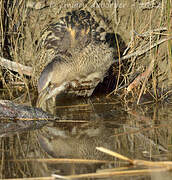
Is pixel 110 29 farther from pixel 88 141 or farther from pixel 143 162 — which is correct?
pixel 143 162

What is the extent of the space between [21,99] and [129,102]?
4.45 feet

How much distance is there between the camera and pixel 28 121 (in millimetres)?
3854

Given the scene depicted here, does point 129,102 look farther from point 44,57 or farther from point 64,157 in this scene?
point 64,157

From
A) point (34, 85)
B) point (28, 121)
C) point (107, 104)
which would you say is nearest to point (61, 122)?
point (28, 121)

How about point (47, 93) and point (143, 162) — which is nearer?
point (143, 162)

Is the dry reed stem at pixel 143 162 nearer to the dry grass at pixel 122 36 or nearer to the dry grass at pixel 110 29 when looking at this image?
the dry grass at pixel 122 36

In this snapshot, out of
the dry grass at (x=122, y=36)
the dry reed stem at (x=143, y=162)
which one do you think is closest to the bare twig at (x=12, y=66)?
the dry grass at (x=122, y=36)

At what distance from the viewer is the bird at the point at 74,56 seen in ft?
14.9

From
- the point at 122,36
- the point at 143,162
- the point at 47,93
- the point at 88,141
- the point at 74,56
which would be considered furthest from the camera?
the point at 122,36

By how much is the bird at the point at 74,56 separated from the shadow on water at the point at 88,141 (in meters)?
0.42

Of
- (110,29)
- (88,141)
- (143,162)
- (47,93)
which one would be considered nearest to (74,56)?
(47,93)

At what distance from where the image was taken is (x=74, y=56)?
4875 mm

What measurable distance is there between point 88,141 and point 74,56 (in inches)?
75.7

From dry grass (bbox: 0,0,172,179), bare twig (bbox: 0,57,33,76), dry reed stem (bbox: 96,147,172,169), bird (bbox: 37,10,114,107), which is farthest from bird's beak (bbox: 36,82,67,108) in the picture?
dry reed stem (bbox: 96,147,172,169)
